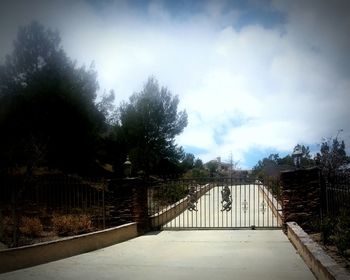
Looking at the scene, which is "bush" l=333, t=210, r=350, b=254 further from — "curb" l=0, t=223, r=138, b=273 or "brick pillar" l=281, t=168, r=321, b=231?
"curb" l=0, t=223, r=138, b=273

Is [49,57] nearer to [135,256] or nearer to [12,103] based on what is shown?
[12,103]

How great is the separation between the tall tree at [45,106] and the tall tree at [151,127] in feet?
34.2

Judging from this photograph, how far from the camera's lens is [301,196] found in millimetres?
12680

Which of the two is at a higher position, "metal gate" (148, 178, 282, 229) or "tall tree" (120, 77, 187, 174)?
"tall tree" (120, 77, 187, 174)

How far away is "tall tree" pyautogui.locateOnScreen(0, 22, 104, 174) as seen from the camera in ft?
62.8

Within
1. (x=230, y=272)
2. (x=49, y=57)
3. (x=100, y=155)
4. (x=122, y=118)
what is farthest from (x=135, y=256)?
(x=122, y=118)

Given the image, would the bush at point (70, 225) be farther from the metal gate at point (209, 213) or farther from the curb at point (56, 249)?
the metal gate at point (209, 213)

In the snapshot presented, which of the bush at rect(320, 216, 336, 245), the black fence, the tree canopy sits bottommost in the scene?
the bush at rect(320, 216, 336, 245)

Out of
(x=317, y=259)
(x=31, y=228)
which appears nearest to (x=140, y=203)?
(x=31, y=228)

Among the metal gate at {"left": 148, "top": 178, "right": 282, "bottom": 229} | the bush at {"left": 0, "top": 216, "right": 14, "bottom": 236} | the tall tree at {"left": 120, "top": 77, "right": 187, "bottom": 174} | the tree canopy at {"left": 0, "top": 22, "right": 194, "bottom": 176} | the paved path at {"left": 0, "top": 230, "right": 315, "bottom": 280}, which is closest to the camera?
the paved path at {"left": 0, "top": 230, "right": 315, "bottom": 280}

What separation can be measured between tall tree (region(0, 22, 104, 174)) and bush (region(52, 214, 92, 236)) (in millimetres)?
6149

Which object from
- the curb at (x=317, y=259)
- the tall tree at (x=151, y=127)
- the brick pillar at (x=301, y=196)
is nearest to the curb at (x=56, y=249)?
the curb at (x=317, y=259)

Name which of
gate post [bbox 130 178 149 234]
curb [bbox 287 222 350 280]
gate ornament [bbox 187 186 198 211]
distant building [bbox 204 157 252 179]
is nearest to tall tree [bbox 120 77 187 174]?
distant building [bbox 204 157 252 179]

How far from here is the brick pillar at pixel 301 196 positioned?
41.1 feet
